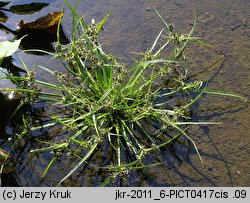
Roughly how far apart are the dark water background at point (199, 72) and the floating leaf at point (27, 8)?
51 mm

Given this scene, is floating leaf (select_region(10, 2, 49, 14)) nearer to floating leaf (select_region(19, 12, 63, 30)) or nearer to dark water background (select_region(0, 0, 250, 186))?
dark water background (select_region(0, 0, 250, 186))

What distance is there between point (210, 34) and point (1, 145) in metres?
1.35

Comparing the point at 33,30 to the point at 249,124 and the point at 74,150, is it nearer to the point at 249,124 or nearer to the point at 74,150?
the point at 74,150

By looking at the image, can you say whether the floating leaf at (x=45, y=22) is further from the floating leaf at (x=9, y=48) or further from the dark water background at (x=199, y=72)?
the floating leaf at (x=9, y=48)

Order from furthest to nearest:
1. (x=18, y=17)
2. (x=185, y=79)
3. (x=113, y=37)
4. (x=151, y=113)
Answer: (x=18, y=17) → (x=113, y=37) → (x=185, y=79) → (x=151, y=113)

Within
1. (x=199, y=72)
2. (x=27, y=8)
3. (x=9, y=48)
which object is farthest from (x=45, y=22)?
(x=199, y=72)

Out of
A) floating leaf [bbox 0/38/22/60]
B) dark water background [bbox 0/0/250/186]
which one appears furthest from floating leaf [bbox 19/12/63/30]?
floating leaf [bbox 0/38/22/60]

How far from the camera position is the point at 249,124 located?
221cm

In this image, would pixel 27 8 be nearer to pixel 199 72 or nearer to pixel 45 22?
pixel 45 22

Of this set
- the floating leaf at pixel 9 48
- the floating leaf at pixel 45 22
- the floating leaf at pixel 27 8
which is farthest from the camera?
the floating leaf at pixel 27 8

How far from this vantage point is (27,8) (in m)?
2.81

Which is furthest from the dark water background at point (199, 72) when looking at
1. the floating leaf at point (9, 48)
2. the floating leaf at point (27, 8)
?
the floating leaf at point (9, 48)

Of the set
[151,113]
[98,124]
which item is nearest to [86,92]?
[98,124]

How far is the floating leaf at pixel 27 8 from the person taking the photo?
2803 millimetres
